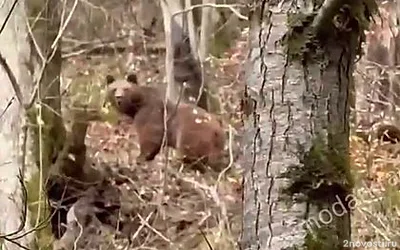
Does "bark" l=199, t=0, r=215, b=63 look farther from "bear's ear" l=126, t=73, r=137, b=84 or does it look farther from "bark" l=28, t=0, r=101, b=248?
"bark" l=28, t=0, r=101, b=248

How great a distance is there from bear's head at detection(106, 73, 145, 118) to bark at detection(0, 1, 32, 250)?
0.24 m

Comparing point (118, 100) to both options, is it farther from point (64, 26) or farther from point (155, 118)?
point (64, 26)

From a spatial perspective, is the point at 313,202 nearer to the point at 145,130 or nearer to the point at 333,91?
the point at 333,91

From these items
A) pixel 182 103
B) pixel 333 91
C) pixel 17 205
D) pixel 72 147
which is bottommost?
pixel 17 205

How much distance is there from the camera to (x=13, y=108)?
198cm

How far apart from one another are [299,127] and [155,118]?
1.33 metres

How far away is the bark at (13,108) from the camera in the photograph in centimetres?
197

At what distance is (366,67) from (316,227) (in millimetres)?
1234

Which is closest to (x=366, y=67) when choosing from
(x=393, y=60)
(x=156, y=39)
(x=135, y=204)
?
(x=393, y=60)

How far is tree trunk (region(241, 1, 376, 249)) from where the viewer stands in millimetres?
607

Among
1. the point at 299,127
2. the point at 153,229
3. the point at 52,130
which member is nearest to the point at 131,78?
the point at 52,130

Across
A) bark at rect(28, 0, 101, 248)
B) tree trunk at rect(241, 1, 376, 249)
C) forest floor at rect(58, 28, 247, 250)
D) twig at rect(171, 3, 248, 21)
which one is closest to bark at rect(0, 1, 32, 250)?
bark at rect(28, 0, 101, 248)

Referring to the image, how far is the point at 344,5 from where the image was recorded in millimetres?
624

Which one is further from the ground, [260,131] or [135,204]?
[260,131]
